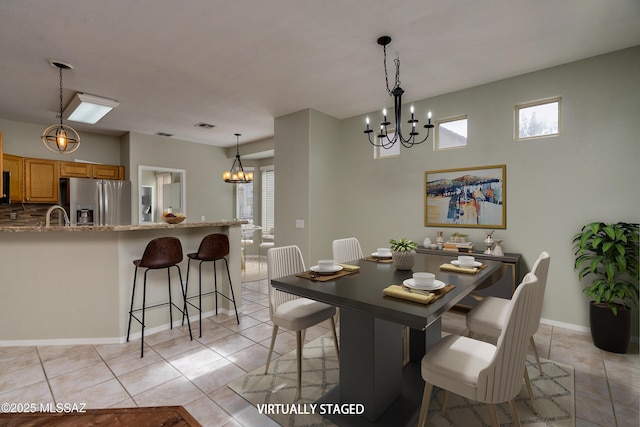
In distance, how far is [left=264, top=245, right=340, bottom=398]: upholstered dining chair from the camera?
84.0 inches

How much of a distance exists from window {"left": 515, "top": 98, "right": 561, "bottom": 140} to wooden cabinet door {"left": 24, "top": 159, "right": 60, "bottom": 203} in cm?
711

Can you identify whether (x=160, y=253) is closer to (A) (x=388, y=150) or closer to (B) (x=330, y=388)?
(B) (x=330, y=388)

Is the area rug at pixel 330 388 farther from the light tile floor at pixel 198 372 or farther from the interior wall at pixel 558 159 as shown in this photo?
the interior wall at pixel 558 159

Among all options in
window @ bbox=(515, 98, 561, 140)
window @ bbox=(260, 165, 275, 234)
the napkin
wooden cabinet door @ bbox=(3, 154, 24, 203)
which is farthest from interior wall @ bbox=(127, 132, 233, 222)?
window @ bbox=(515, 98, 561, 140)

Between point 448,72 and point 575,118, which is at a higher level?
point 448,72

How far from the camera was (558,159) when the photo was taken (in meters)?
3.26

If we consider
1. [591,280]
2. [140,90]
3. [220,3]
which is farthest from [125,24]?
[591,280]

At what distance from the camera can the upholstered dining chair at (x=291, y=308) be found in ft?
7.00

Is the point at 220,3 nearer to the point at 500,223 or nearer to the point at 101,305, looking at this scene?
the point at 101,305

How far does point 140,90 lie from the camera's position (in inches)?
151

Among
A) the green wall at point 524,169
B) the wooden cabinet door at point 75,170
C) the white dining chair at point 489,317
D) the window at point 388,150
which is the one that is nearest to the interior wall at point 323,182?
the green wall at point 524,169

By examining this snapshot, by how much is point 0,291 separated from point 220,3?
3218 millimetres

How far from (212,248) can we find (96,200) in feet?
12.1

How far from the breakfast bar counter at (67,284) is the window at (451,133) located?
3416 mm
